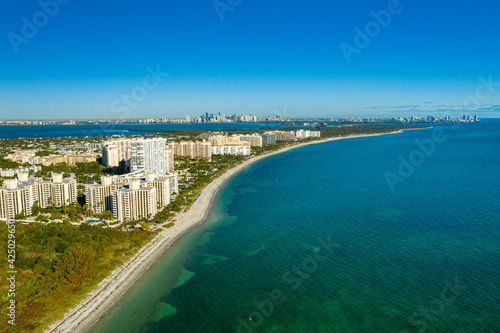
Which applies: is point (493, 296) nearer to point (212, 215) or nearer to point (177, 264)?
point (177, 264)

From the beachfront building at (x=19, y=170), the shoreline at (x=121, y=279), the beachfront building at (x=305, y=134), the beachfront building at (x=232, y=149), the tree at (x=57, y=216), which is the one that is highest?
the beachfront building at (x=305, y=134)

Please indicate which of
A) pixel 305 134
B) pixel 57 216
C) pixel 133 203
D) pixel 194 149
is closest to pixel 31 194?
pixel 57 216

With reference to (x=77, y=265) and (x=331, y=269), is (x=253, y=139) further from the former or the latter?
(x=77, y=265)

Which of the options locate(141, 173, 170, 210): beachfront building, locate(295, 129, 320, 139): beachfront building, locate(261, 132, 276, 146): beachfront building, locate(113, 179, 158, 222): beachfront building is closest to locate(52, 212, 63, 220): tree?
locate(113, 179, 158, 222): beachfront building

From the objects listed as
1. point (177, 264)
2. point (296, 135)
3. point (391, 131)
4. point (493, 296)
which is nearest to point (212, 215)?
point (177, 264)

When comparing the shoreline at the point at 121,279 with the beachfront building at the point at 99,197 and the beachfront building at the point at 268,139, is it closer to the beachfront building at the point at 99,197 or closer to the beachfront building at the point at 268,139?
the beachfront building at the point at 99,197

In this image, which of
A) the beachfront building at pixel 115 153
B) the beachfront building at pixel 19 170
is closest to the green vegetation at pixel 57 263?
the beachfront building at pixel 19 170

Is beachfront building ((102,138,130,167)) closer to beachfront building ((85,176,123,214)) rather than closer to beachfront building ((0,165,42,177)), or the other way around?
beachfront building ((0,165,42,177))
